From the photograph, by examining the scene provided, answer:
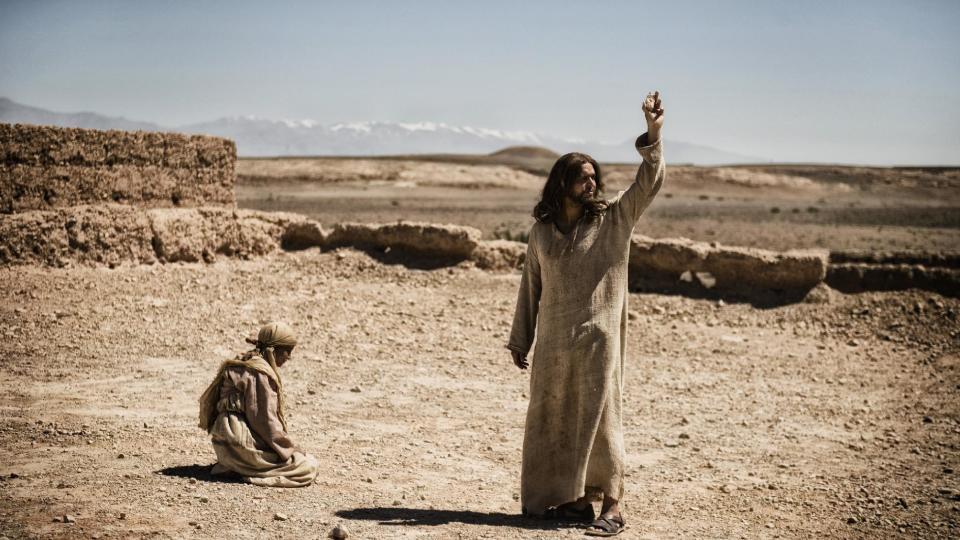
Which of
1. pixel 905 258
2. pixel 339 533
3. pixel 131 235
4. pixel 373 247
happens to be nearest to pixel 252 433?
pixel 339 533

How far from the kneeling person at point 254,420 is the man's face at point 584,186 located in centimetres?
170

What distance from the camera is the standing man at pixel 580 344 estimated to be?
405 centimetres

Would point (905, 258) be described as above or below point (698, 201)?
below

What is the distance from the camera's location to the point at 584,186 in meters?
4.07

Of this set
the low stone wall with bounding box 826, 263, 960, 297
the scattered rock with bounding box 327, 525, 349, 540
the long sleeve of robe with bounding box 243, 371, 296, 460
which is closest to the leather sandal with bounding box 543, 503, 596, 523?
the scattered rock with bounding box 327, 525, 349, 540

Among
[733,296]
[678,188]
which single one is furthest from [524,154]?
[733,296]

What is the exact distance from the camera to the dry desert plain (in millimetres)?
4270

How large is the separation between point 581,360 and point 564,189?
821mm

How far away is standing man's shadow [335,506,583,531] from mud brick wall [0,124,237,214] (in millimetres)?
6318

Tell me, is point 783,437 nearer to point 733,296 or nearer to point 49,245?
point 733,296

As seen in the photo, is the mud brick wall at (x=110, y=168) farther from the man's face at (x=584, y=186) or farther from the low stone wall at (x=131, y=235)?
the man's face at (x=584, y=186)

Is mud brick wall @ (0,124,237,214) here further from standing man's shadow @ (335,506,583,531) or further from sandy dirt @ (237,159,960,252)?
sandy dirt @ (237,159,960,252)

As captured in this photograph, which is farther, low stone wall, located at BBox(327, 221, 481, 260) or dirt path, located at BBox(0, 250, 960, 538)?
low stone wall, located at BBox(327, 221, 481, 260)

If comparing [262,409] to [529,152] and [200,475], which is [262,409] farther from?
[529,152]
